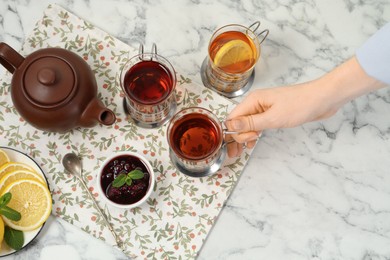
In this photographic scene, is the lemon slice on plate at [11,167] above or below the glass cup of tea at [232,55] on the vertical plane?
below

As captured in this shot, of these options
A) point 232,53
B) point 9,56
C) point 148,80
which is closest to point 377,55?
point 232,53

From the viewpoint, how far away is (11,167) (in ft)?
3.73

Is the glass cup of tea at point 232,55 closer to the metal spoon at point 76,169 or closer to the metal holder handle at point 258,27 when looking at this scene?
the metal holder handle at point 258,27

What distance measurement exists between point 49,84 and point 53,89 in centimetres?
2

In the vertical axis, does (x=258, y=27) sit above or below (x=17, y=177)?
above

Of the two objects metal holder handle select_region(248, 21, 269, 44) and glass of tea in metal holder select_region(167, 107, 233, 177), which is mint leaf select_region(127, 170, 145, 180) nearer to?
glass of tea in metal holder select_region(167, 107, 233, 177)

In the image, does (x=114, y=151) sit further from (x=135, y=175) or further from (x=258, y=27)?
(x=258, y=27)

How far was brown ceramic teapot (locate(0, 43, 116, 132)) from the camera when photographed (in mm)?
1021

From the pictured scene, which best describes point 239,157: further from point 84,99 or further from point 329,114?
point 84,99

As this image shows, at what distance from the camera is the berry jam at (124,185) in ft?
3.66

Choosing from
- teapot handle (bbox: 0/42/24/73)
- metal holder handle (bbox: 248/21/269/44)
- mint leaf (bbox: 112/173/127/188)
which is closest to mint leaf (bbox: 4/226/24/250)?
mint leaf (bbox: 112/173/127/188)

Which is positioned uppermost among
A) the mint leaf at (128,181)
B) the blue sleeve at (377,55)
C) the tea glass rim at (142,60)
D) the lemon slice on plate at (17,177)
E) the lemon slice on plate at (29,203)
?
the blue sleeve at (377,55)

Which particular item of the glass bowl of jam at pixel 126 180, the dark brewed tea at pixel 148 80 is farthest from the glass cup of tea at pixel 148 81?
the glass bowl of jam at pixel 126 180

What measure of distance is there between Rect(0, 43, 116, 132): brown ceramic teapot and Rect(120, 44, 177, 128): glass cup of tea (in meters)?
0.10
